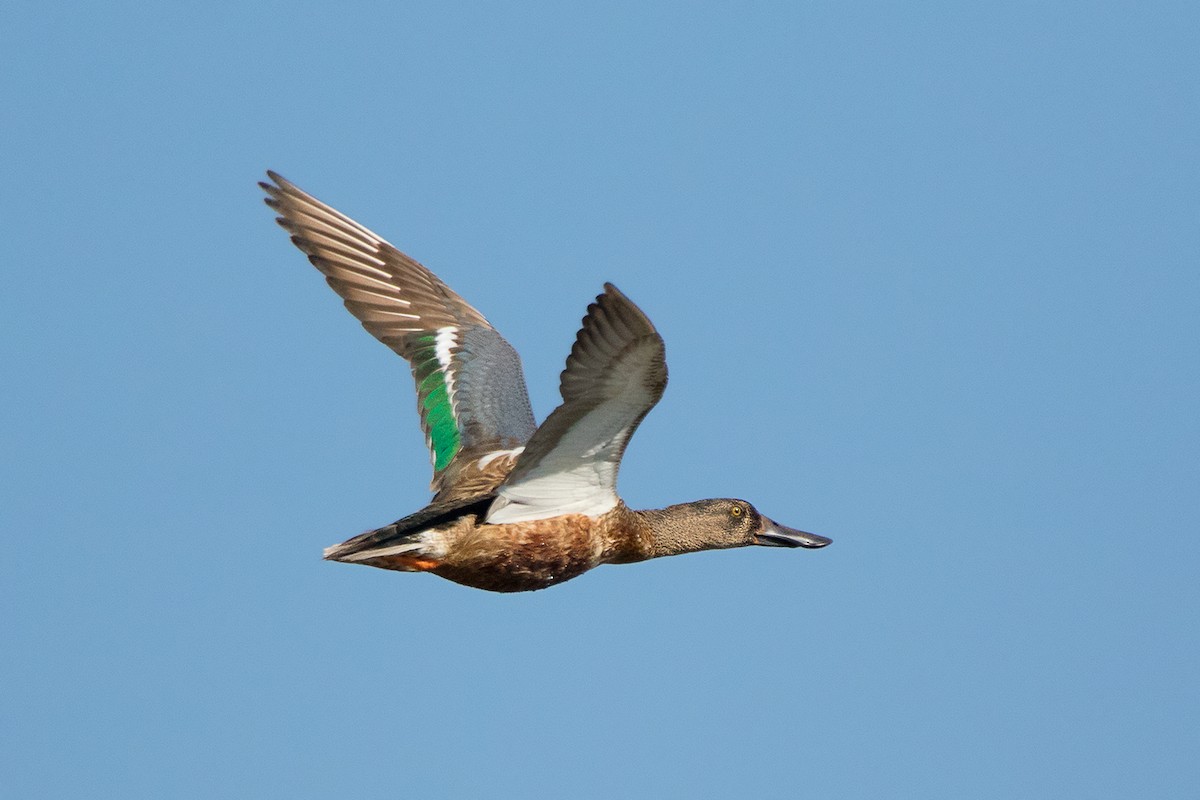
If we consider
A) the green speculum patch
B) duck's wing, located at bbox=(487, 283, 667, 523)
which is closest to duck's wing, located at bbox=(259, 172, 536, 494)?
the green speculum patch

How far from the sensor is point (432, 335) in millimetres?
14453

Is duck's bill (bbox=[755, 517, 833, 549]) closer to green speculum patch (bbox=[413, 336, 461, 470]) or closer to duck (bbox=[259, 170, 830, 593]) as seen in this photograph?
duck (bbox=[259, 170, 830, 593])

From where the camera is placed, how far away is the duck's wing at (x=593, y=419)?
9.97 m

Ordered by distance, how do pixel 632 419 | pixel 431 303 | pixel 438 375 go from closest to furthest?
pixel 632 419 < pixel 438 375 < pixel 431 303

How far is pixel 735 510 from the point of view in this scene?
515 inches

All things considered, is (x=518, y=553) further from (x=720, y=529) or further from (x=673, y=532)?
(x=720, y=529)

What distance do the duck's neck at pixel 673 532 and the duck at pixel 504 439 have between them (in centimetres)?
1

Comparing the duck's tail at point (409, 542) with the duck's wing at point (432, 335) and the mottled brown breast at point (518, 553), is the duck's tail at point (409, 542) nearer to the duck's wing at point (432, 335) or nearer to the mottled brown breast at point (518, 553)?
the mottled brown breast at point (518, 553)

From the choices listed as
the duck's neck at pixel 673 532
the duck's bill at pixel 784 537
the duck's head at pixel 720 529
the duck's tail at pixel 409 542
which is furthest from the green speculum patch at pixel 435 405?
the duck's bill at pixel 784 537

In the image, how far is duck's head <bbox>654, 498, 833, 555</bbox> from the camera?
1279cm

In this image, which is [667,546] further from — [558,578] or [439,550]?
[439,550]

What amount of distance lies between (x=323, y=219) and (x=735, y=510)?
4993 millimetres

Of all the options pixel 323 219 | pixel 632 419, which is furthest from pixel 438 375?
pixel 632 419

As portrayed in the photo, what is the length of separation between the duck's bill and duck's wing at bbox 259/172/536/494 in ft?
7.05
